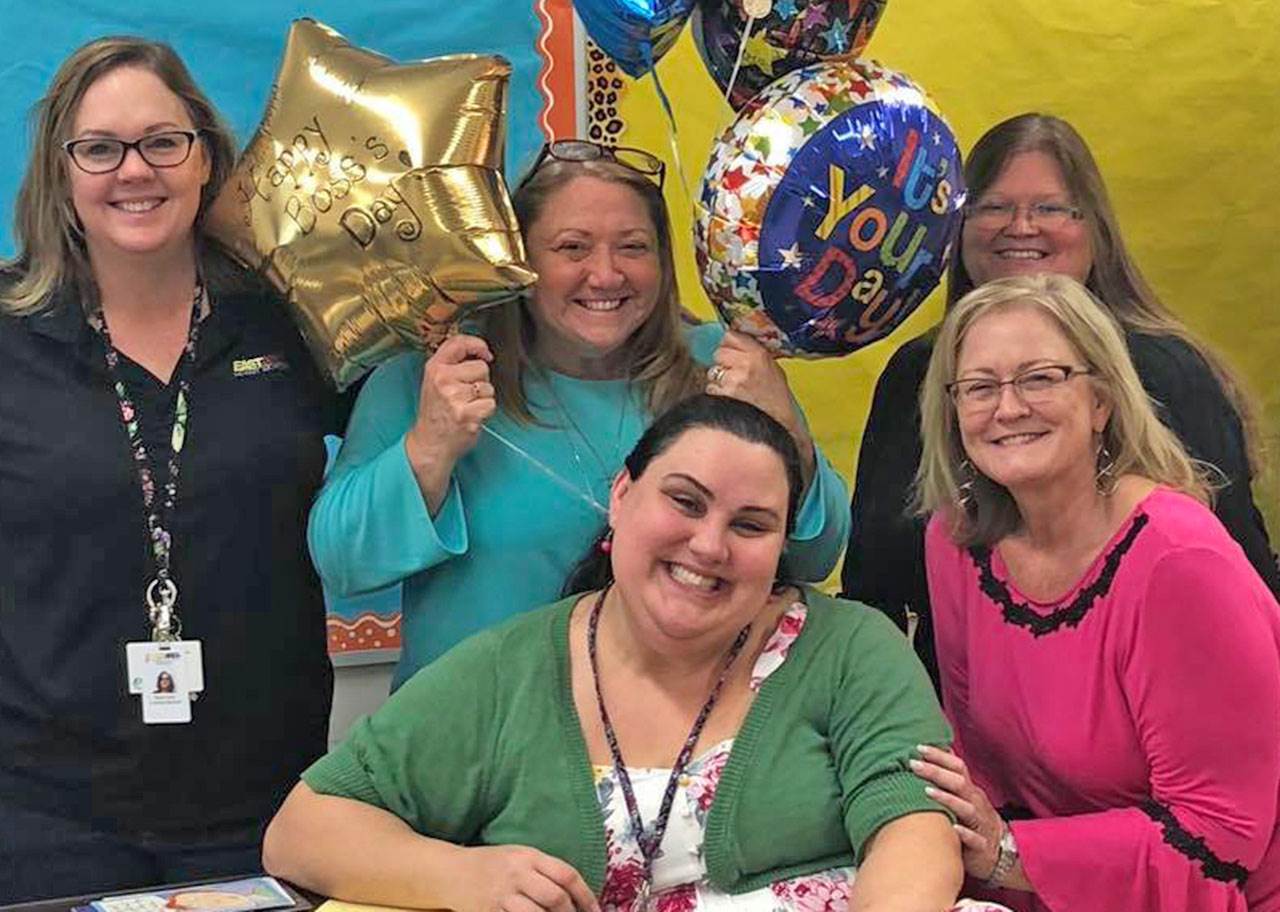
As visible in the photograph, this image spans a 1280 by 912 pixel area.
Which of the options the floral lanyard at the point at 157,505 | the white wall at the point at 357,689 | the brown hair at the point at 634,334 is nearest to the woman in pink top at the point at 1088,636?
the brown hair at the point at 634,334

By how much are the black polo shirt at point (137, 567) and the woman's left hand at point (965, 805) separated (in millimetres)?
852

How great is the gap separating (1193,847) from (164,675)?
123cm

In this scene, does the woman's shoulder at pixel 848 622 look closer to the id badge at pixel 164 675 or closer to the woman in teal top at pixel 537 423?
the woman in teal top at pixel 537 423

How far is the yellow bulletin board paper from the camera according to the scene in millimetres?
2877

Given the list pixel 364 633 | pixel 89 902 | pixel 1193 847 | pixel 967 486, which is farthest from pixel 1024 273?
pixel 89 902

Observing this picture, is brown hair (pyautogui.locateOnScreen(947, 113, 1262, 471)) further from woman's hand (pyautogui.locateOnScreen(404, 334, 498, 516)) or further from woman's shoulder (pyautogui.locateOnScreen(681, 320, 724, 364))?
woman's hand (pyautogui.locateOnScreen(404, 334, 498, 516))

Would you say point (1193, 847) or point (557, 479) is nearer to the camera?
Answer: point (1193, 847)

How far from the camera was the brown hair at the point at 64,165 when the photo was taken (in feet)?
6.39

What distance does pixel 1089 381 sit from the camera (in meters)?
1.88

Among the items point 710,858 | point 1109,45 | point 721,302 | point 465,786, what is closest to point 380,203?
point 721,302

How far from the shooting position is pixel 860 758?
5.52ft

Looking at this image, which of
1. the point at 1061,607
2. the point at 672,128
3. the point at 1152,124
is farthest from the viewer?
the point at 1152,124

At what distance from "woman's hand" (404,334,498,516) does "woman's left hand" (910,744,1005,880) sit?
65 cm

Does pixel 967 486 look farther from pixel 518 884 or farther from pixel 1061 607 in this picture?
pixel 518 884
